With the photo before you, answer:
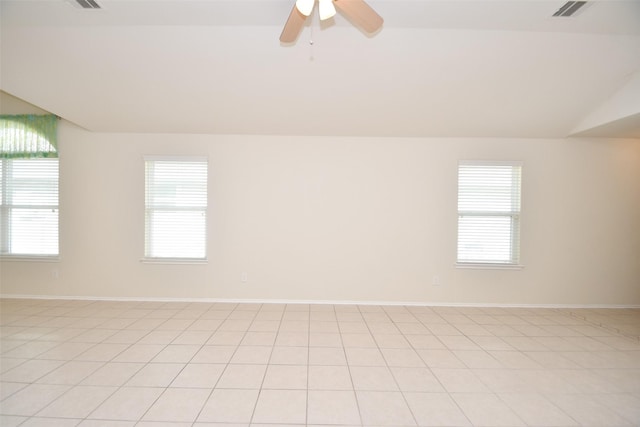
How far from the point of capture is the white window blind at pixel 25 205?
13.6ft

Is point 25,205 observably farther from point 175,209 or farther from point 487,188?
point 487,188

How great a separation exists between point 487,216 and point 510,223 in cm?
36

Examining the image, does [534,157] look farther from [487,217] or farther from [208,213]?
[208,213]

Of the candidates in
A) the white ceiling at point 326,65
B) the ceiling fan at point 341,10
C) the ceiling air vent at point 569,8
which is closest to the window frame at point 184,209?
the white ceiling at point 326,65

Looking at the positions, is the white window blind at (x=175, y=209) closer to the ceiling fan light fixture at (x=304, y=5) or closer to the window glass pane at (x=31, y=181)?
the window glass pane at (x=31, y=181)

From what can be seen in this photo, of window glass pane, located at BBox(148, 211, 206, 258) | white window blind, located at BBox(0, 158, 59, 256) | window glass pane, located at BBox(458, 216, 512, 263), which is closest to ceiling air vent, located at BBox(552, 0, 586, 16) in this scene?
window glass pane, located at BBox(458, 216, 512, 263)

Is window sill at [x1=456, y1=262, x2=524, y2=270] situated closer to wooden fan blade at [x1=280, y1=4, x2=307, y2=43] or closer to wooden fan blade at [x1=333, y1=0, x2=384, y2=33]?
wooden fan blade at [x1=333, y1=0, x2=384, y2=33]

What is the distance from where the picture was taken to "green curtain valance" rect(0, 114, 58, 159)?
408cm

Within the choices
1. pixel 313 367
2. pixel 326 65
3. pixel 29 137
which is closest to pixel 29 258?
pixel 29 137

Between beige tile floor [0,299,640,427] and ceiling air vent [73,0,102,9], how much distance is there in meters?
3.03

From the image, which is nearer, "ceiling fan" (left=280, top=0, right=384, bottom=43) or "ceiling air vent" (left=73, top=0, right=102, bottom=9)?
"ceiling fan" (left=280, top=0, right=384, bottom=43)

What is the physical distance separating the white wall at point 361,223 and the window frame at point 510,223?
0.08m

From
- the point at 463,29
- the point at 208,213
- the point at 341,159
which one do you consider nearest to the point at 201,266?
the point at 208,213

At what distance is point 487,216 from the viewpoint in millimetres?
4023
